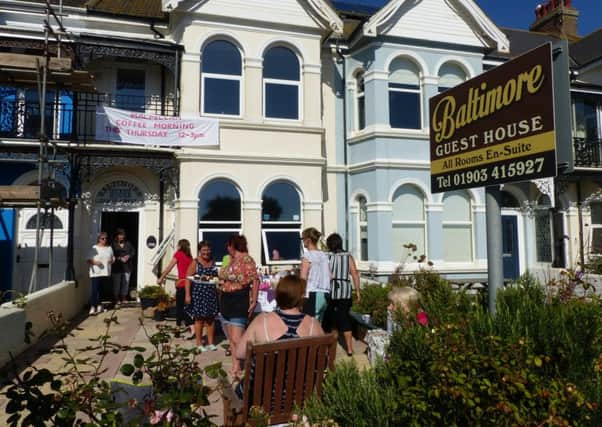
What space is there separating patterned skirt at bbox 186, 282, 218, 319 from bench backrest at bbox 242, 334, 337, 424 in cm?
336

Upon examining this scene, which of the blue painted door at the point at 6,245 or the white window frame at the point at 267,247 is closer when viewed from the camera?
the blue painted door at the point at 6,245

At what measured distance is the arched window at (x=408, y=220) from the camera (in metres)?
11.3

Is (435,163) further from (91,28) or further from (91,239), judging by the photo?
(91,28)

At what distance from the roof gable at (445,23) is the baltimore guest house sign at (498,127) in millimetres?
8079

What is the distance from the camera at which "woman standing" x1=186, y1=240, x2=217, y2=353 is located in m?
6.32

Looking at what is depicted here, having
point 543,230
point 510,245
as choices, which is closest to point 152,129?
point 510,245

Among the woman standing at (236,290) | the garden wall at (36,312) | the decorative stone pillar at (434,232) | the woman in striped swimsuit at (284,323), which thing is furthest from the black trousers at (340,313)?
the decorative stone pillar at (434,232)

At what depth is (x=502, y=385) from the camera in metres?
2.27

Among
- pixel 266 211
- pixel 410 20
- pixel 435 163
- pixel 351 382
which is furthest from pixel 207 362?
pixel 410 20

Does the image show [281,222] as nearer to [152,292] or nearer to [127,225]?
[152,292]

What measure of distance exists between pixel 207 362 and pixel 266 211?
5.30m

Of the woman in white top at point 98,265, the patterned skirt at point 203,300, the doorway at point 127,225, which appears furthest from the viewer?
the doorway at point 127,225

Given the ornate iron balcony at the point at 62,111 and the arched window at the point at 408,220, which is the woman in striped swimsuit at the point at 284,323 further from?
the arched window at the point at 408,220

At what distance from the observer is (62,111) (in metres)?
10.5
